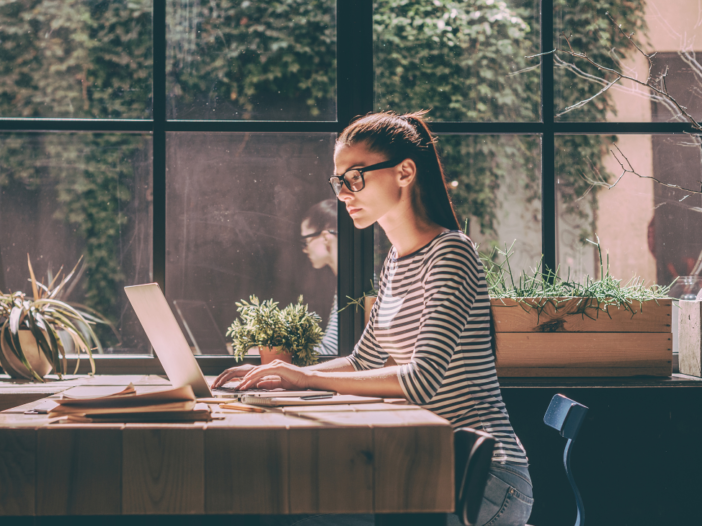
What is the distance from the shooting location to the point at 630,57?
9.16 feet

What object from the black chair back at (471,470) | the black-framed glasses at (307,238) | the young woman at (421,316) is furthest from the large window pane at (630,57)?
the black chair back at (471,470)

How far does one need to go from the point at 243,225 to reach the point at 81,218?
0.73 m

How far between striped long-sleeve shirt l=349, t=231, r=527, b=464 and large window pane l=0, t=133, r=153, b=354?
152 cm

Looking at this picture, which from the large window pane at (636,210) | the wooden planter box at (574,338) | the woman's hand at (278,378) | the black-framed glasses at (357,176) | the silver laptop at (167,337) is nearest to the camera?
the silver laptop at (167,337)

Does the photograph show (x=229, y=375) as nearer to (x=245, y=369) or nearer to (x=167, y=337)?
(x=245, y=369)

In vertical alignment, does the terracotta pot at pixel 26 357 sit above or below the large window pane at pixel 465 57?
below

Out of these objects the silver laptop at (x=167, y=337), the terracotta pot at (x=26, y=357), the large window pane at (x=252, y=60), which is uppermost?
the large window pane at (x=252, y=60)

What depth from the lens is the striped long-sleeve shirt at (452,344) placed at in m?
1.38

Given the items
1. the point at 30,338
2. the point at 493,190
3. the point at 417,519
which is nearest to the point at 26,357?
the point at 30,338

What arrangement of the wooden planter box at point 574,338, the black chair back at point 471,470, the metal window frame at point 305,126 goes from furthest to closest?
the metal window frame at point 305,126, the wooden planter box at point 574,338, the black chair back at point 471,470

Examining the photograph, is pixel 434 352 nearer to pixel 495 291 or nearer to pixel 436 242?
pixel 436 242

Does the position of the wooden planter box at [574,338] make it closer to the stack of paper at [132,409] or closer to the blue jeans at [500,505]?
the blue jeans at [500,505]

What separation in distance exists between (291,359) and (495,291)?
0.88m

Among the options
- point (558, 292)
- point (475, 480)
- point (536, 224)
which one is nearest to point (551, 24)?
point (536, 224)
